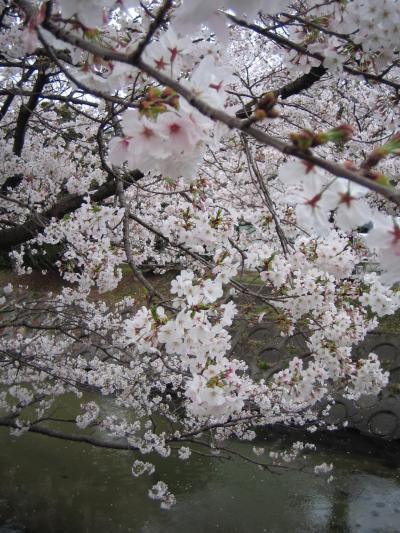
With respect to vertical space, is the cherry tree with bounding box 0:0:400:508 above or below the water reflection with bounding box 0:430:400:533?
above

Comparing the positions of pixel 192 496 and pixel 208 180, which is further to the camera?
pixel 192 496

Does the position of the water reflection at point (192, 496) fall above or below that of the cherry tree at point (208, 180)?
below

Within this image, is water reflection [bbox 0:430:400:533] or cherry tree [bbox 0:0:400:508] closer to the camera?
cherry tree [bbox 0:0:400:508]

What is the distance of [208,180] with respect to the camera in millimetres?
3295

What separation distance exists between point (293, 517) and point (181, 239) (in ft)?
11.1

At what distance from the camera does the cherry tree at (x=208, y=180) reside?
84 cm

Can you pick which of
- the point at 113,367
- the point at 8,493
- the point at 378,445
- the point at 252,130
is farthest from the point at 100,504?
the point at 252,130

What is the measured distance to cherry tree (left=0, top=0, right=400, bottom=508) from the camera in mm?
838

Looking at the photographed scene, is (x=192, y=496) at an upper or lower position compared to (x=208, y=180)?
lower

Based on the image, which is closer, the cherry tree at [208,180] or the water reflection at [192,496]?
the cherry tree at [208,180]

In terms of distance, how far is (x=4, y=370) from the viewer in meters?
5.33

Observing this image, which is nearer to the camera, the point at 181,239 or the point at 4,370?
the point at 181,239

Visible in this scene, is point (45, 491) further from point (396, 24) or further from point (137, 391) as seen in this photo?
point (396, 24)

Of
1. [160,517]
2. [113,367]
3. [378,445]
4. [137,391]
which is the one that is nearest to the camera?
[160,517]
